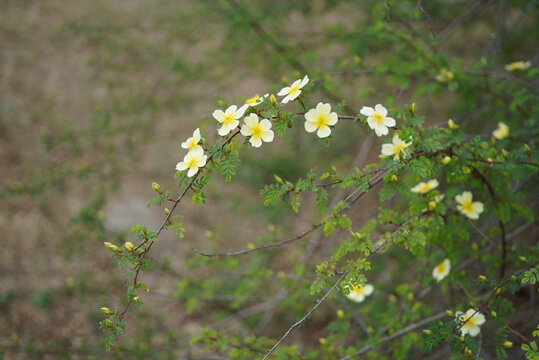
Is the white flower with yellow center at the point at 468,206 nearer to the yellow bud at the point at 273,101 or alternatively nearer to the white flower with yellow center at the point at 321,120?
the white flower with yellow center at the point at 321,120

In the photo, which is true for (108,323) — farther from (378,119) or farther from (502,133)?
(502,133)

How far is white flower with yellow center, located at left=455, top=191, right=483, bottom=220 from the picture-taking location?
6.19 ft

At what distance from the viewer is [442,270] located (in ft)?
6.76

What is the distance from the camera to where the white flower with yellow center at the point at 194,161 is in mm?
1504

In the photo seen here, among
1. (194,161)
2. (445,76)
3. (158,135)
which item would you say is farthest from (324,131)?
(158,135)

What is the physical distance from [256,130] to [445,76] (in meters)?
1.58

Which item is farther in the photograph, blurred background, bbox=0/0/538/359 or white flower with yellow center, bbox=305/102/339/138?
blurred background, bbox=0/0/538/359

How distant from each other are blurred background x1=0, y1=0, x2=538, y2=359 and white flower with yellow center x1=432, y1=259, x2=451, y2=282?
798 mm

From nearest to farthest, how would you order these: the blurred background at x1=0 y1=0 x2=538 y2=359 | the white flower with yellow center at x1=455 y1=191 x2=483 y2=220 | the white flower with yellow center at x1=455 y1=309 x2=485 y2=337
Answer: the white flower with yellow center at x1=455 y1=309 x2=485 y2=337 → the white flower with yellow center at x1=455 y1=191 x2=483 y2=220 → the blurred background at x1=0 y1=0 x2=538 y2=359

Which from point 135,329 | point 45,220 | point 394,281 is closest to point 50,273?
point 45,220

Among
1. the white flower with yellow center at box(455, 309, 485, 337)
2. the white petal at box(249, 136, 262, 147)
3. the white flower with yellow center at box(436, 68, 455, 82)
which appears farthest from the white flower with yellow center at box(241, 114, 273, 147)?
the white flower with yellow center at box(436, 68, 455, 82)

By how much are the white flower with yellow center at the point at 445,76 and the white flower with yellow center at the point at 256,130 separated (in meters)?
1.52

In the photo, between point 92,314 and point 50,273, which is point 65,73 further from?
point 92,314

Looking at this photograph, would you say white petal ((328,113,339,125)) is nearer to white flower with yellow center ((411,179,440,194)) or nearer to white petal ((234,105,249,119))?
white petal ((234,105,249,119))
